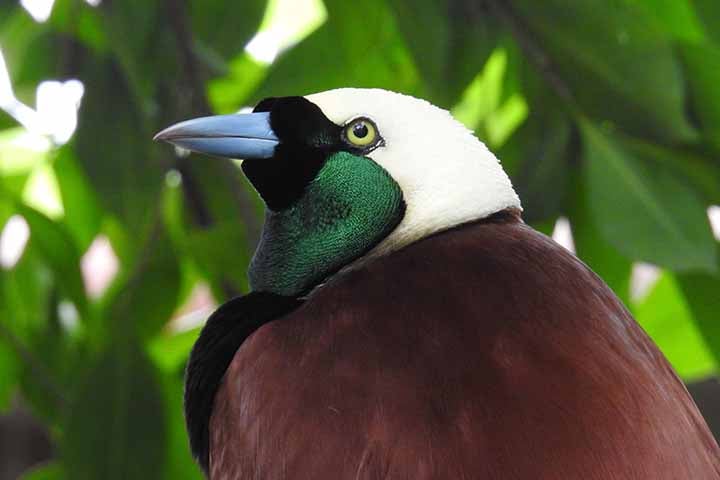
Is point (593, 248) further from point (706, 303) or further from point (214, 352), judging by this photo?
point (214, 352)

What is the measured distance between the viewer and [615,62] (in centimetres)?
114

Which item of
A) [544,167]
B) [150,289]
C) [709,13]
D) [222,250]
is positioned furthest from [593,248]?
[150,289]

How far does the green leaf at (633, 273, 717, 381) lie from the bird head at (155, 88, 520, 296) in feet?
1.42

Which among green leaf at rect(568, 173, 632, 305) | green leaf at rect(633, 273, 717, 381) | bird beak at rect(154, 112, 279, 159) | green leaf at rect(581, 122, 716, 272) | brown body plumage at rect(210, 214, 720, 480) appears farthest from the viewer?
green leaf at rect(633, 273, 717, 381)

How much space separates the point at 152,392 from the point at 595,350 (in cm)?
62

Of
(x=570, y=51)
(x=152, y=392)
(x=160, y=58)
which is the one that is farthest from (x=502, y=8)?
(x=152, y=392)

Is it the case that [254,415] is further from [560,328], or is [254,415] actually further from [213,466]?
[560,328]

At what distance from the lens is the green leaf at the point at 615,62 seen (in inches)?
44.4

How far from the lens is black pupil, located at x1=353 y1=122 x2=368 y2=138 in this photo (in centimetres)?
93

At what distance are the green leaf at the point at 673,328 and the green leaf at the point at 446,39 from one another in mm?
291

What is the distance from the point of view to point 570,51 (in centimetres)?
116

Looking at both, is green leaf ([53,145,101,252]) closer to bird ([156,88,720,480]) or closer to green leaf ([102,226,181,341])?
green leaf ([102,226,181,341])

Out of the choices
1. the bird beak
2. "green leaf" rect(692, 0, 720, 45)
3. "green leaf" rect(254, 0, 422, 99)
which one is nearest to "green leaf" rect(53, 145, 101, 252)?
"green leaf" rect(254, 0, 422, 99)

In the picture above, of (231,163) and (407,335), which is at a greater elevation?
(231,163)
